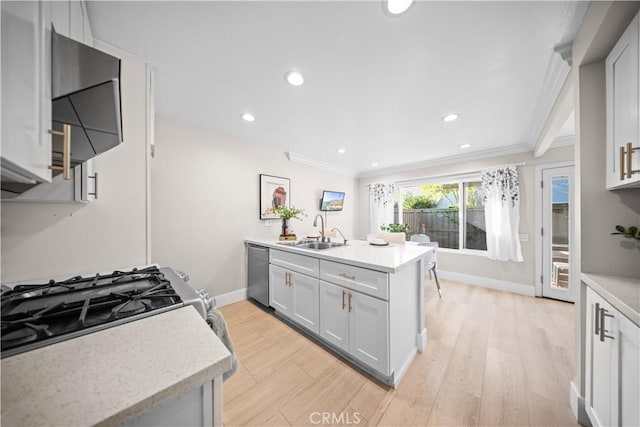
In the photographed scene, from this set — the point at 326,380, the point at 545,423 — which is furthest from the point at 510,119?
the point at 326,380

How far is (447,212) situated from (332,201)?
2.22 m

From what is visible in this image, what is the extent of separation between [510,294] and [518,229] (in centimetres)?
98

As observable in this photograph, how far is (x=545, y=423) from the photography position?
121 centimetres

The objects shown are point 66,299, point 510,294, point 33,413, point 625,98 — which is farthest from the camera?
point 510,294

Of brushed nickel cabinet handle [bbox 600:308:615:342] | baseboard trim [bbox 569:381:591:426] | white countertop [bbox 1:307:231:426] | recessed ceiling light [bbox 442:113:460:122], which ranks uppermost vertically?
recessed ceiling light [bbox 442:113:460:122]

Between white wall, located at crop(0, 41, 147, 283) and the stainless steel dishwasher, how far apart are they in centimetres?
128

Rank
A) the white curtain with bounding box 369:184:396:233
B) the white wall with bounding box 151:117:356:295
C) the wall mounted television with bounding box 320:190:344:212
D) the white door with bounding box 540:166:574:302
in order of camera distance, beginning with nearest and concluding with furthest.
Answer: the white wall with bounding box 151:117:356:295 → the white door with bounding box 540:166:574:302 → the wall mounted television with bounding box 320:190:344:212 → the white curtain with bounding box 369:184:396:233

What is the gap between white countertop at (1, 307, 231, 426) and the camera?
0.38 m

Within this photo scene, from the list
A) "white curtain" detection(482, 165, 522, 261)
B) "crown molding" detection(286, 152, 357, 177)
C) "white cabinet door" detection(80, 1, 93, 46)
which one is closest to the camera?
"white cabinet door" detection(80, 1, 93, 46)

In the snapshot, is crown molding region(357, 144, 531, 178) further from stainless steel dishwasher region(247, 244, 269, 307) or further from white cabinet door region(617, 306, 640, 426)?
stainless steel dishwasher region(247, 244, 269, 307)

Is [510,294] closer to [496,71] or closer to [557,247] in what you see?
[557,247]

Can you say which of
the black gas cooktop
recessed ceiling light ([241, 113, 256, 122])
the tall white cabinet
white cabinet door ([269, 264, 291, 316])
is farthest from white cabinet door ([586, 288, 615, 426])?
recessed ceiling light ([241, 113, 256, 122])

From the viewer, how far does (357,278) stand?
61.6 inches

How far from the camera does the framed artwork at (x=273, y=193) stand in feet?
10.2
